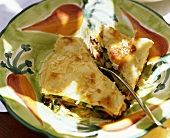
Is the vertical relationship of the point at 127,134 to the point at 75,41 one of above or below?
below

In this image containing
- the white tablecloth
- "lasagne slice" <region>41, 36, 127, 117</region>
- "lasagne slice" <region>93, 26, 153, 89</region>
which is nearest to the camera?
"lasagne slice" <region>41, 36, 127, 117</region>

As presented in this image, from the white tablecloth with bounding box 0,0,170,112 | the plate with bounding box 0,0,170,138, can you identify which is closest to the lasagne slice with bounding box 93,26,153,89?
the plate with bounding box 0,0,170,138

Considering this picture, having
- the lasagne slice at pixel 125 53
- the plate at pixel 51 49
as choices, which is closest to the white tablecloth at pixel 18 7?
A: the plate at pixel 51 49

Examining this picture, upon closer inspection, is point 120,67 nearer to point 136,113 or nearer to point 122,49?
point 122,49

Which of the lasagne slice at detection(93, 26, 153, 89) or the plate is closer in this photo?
the plate

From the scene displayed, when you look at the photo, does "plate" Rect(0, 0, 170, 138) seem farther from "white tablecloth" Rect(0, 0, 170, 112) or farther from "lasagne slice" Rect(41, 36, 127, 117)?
"white tablecloth" Rect(0, 0, 170, 112)

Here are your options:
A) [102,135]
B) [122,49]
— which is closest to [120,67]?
[122,49]
